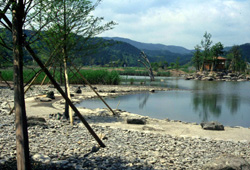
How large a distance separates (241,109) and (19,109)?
13042mm

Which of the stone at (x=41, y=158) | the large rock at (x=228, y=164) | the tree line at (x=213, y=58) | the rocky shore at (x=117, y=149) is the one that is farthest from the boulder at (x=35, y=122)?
the tree line at (x=213, y=58)

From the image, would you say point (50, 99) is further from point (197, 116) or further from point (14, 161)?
point (14, 161)

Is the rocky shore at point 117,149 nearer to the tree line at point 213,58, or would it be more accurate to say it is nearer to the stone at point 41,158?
the stone at point 41,158

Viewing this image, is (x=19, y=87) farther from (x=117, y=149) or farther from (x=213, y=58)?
(x=213, y=58)

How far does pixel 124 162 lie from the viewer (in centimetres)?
396

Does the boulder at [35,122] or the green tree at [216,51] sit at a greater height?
the green tree at [216,51]

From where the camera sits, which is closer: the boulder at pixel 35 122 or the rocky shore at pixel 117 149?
the rocky shore at pixel 117 149

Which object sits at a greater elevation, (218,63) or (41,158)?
(218,63)

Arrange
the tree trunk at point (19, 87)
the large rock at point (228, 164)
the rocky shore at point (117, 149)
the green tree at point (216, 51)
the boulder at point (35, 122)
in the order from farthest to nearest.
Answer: the green tree at point (216, 51) < the boulder at point (35, 122) < the rocky shore at point (117, 149) < the large rock at point (228, 164) < the tree trunk at point (19, 87)

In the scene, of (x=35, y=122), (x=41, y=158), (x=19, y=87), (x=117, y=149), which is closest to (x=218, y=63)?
(x=35, y=122)

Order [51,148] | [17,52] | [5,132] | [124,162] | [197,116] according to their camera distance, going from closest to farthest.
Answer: [17,52] < [124,162] < [51,148] < [5,132] < [197,116]

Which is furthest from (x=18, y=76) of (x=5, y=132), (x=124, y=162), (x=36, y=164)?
(x=5, y=132)

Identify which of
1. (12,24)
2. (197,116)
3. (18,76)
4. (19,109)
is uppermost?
(12,24)

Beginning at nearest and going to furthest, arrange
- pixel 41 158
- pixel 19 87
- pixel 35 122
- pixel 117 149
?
pixel 19 87 < pixel 41 158 < pixel 117 149 < pixel 35 122
